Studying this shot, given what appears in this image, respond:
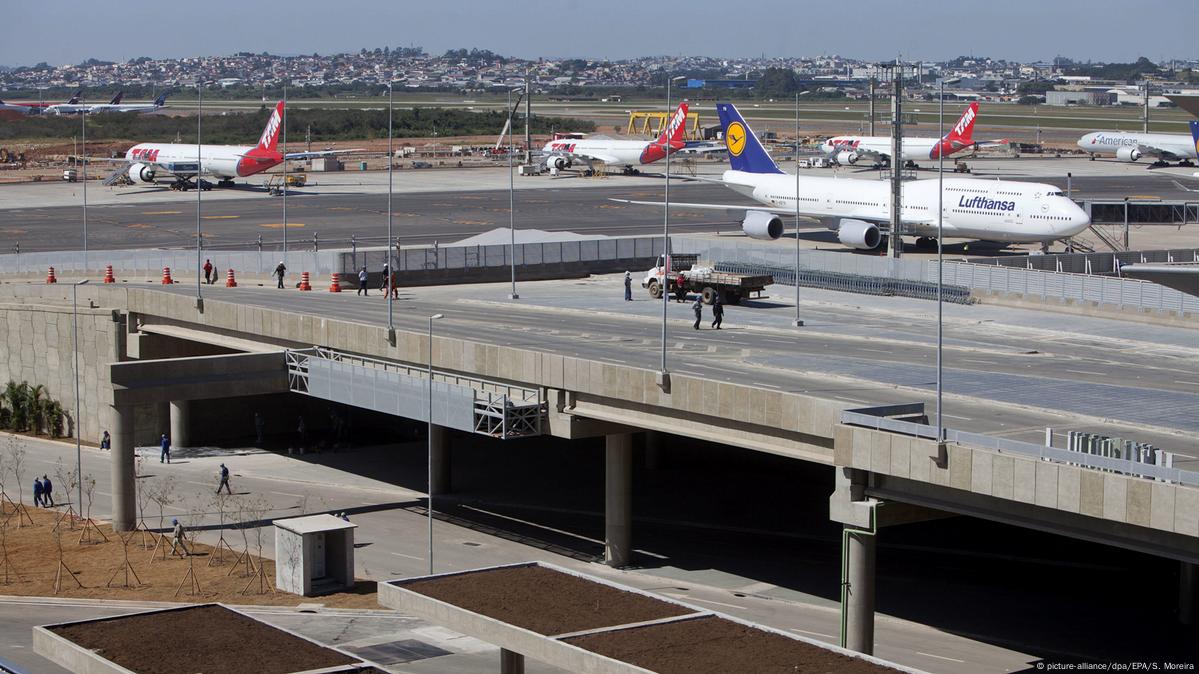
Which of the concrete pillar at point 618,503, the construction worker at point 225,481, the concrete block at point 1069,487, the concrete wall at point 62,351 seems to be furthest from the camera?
the concrete wall at point 62,351

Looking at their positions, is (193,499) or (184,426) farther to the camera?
(184,426)

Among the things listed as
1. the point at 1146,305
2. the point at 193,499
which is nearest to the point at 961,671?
the point at 193,499

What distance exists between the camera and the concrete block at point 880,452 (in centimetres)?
4178

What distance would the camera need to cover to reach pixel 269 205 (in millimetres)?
144500

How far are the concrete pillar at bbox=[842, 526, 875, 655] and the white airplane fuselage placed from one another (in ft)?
198

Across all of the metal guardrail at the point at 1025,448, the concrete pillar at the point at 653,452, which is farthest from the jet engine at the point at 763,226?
the metal guardrail at the point at 1025,448

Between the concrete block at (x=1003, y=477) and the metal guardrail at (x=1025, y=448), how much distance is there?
34 cm

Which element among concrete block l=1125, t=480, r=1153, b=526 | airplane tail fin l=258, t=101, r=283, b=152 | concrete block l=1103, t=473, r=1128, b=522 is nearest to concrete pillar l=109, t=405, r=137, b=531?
concrete block l=1103, t=473, r=1128, b=522

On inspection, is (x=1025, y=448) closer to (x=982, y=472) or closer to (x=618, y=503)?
(x=982, y=472)

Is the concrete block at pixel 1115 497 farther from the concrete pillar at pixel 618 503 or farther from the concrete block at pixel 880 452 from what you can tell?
the concrete pillar at pixel 618 503

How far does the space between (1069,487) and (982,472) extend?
258 cm

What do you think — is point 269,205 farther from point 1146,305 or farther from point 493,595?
point 493,595

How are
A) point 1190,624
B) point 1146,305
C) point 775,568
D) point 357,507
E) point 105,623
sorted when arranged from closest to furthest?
point 105,623
point 1190,624
point 775,568
point 357,507
point 1146,305

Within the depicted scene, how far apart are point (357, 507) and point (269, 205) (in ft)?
276
